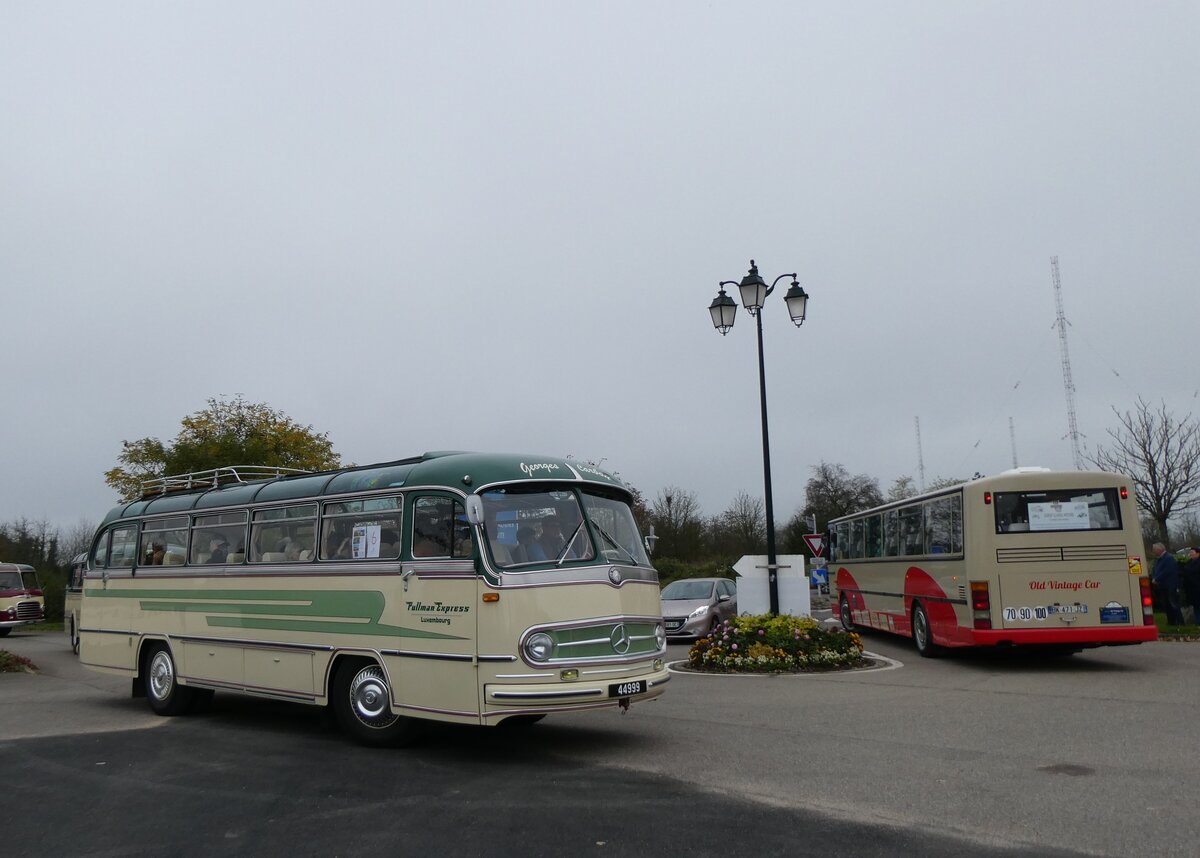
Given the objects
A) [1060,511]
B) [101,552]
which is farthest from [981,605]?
[101,552]

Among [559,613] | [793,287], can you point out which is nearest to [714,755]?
[559,613]

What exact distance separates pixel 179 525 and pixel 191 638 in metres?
1.63

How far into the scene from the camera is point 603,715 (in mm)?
11898

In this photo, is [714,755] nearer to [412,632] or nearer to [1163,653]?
[412,632]

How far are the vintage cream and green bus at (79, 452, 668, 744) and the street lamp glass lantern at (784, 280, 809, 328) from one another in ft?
29.9

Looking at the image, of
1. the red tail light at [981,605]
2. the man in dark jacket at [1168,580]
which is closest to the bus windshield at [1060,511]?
the red tail light at [981,605]

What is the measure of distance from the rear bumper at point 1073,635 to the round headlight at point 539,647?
8.53m

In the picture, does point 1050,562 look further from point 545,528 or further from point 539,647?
point 539,647

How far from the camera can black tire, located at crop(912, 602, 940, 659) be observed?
56.0ft

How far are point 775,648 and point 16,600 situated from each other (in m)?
28.3

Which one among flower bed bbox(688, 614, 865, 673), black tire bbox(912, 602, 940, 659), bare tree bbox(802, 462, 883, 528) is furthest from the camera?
bare tree bbox(802, 462, 883, 528)

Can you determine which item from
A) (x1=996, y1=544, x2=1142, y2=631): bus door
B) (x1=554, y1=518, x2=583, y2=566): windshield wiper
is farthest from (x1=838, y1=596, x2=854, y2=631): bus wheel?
(x1=554, y1=518, x2=583, y2=566): windshield wiper

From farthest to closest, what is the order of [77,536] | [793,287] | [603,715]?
[77,536]
[793,287]
[603,715]

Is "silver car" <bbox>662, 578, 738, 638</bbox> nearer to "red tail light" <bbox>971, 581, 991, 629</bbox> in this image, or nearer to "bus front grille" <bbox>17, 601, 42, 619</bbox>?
"red tail light" <bbox>971, 581, 991, 629</bbox>
